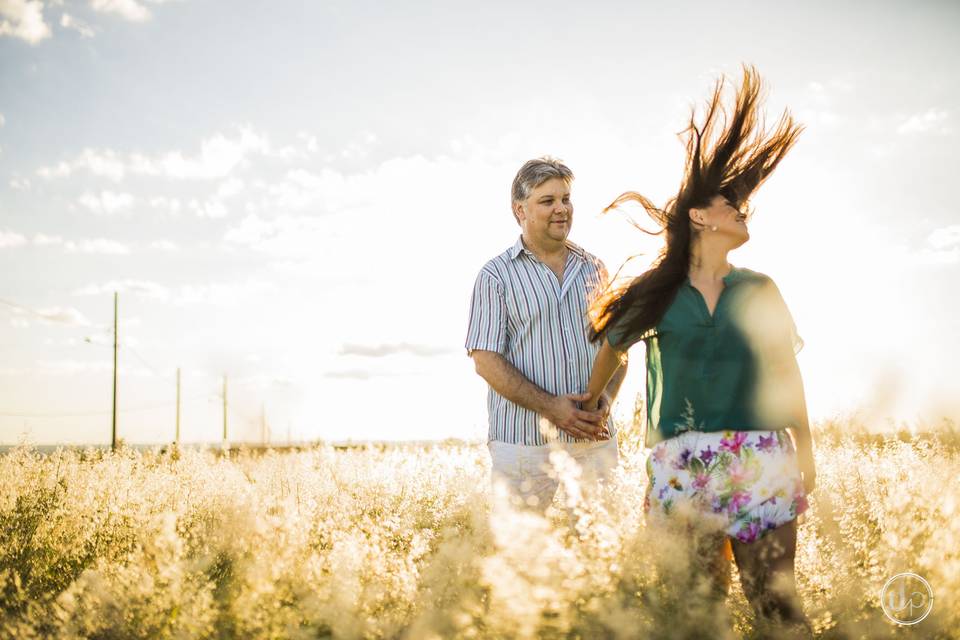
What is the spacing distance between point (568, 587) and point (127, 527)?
11.3 feet

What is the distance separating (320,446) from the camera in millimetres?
8750

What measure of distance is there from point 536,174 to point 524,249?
1.47 ft

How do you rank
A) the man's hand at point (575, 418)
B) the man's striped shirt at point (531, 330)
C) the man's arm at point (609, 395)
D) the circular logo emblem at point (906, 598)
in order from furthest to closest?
the man's striped shirt at point (531, 330)
the man's arm at point (609, 395)
the man's hand at point (575, 418)
the circular logo emblem at point (906, 598)

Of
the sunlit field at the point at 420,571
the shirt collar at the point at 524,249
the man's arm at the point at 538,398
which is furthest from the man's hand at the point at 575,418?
the shirt collar at the point at 524,249

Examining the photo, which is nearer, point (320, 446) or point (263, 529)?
point (263, 529)

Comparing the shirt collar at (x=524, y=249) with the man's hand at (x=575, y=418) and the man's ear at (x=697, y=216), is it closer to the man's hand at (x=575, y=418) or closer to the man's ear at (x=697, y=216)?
the man's hand at (x=575, y=418)

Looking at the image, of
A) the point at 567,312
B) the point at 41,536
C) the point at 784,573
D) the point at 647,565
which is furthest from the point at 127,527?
the point at 784,573

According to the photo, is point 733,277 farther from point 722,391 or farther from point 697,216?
point 722,391

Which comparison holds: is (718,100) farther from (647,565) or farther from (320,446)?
(320,446)

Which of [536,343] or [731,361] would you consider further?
[536,343]

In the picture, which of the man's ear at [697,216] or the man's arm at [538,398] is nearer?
the man's ear at [697,216]

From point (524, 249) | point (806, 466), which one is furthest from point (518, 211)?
point (806, 466)

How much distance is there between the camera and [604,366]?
303 cm

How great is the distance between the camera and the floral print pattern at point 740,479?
239 cm
